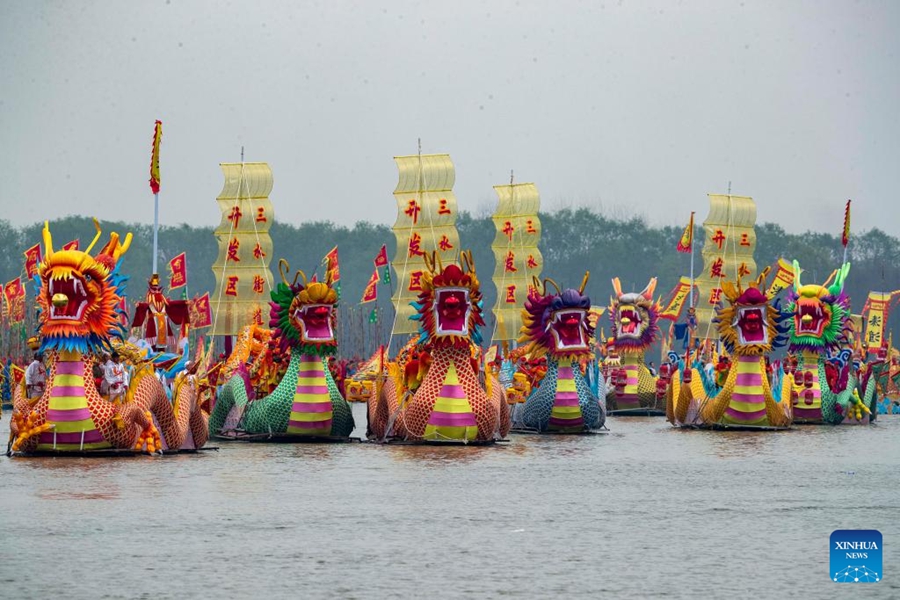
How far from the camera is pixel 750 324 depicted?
28266 millimetres

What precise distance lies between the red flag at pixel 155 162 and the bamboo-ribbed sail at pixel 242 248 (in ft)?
73.8

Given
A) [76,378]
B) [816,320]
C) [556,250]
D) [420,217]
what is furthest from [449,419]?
[556,250]

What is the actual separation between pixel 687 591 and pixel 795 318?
76.8 feet

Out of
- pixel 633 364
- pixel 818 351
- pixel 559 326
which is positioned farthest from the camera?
pixel 633 364

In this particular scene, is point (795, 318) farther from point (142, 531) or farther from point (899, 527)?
point (142, 531)

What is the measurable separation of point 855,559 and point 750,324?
58.0 ft

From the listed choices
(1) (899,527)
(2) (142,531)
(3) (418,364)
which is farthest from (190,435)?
(1) (899,527)

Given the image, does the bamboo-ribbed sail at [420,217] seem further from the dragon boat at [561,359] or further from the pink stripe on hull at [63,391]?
the pink stripe on hull at [63,391]

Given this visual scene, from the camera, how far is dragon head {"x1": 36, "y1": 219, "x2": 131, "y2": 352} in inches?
763

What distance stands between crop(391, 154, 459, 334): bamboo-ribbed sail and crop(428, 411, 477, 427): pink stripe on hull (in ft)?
83.5

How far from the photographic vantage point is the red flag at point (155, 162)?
25.5m

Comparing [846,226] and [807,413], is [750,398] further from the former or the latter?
[846,226]

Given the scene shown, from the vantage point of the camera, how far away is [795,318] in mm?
32906

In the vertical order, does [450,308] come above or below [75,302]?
above
